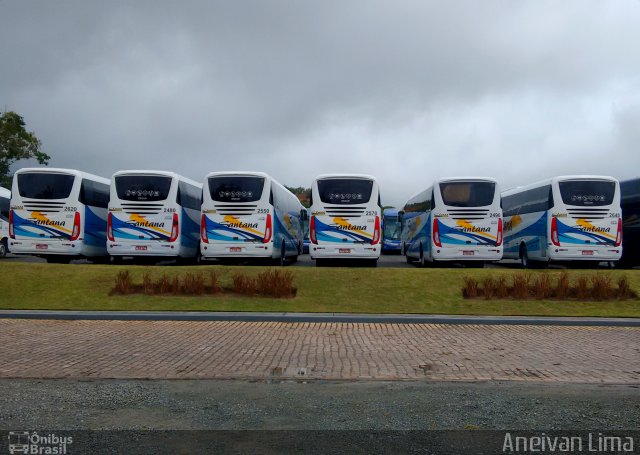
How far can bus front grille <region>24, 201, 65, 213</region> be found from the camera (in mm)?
20766

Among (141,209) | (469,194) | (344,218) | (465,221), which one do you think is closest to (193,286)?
(344,218)

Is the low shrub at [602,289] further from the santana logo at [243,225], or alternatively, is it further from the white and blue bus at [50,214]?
the white and blue bus at [50,214]

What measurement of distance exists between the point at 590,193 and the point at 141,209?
16.0 meters

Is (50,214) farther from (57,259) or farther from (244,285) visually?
(244,285)

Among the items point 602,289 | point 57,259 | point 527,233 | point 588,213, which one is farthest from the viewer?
point 527,233

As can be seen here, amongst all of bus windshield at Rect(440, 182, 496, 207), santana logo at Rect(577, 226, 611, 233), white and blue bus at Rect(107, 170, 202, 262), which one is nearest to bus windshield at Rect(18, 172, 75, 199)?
white and blue bus at Rect(107, 170, 202, 262)

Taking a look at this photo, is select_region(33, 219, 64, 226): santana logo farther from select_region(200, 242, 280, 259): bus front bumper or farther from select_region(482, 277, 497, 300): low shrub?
select_region(482, 277, 497, 300): low shrub

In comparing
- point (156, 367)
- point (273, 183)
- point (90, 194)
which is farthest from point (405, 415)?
point (90, 194)

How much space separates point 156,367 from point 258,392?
2014mm

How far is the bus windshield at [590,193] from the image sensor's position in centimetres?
2006

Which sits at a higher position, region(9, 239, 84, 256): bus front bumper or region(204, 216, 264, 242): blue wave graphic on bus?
region(204, 216, 264, 242): blue wave graphic on bus

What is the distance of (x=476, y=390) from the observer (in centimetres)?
696

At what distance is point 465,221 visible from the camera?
20.1 meters

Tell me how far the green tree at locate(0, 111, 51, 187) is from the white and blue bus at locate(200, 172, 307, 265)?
3303cm
